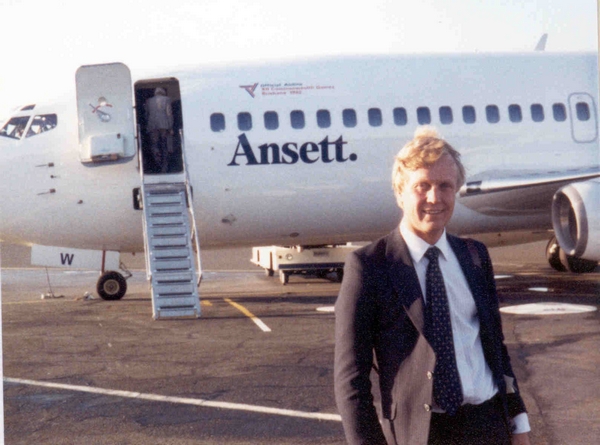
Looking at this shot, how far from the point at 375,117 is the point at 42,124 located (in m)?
5.39

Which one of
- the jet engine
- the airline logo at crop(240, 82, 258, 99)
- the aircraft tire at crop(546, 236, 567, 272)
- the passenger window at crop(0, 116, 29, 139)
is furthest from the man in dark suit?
the aircraft tire at crop(546, 236, 567, 272)

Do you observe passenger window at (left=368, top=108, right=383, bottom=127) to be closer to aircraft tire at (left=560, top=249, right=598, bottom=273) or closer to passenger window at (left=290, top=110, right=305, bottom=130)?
passenger window at (left=290, top=110, right=305, bottom=130)

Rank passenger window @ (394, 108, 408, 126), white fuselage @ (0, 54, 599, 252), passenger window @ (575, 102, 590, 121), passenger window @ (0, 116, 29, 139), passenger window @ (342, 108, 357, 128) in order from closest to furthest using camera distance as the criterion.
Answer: white fuselage @ (0, 54, 599, 252) → passenger window @ (0, 116, 29, 139) → passenger window @ (342, 108, 357, 128) → passenger window @ (394, 108, 408, 126) → passenger window @ (575, 102, 590, 121)

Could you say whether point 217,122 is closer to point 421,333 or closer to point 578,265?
point 578,265

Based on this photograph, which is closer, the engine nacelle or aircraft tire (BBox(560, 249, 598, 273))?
the engine nacelle

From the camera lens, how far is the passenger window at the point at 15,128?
13.6m

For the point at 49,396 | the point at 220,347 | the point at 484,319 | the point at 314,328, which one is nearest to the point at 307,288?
the point at 314,328

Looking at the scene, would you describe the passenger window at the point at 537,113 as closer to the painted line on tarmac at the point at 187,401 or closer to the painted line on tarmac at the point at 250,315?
the painted line on tarmac at the point at 250,315

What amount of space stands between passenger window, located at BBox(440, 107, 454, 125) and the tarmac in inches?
120

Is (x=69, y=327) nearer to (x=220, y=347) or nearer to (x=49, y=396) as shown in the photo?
(x=220, y=347)

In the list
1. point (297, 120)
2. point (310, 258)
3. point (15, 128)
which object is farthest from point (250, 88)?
point (310, 258)

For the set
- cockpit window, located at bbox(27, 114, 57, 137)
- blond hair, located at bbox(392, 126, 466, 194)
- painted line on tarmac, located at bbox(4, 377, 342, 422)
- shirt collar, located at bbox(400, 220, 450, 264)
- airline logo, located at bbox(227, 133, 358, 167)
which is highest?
cockpit window, located at bbox(27, 114, 57, 137)

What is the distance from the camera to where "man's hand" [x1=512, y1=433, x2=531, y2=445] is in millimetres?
3256

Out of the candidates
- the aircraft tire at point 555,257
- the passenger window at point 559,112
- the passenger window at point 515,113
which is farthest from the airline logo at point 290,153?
the aircraft tire at point 555,257
